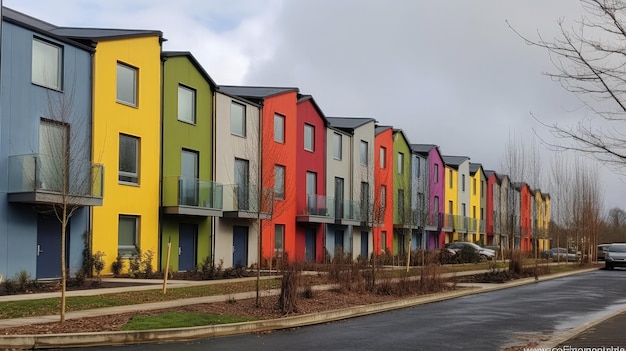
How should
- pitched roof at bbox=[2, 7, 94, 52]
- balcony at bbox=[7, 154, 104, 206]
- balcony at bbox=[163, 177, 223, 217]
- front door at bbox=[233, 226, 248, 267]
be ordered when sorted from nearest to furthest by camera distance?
balcony at bbox=[7, 154, 104, 206] < pitched roof at bbox=[2, 7, 94, 52] < balcony at bbox=[163, 177, 223, 217] < front door at bbox=[233, 226, 248, 267]

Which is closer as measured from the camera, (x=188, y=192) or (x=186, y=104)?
(x=188, y=192)

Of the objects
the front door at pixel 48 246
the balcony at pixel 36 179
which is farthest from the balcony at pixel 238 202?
the balcony at pixel 36 179

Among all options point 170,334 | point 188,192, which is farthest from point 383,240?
point 170,334

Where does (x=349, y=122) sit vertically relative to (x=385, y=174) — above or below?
above

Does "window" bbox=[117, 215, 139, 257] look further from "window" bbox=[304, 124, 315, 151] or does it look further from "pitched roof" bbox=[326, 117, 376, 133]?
"pitched roof" bbox=[326, 117, 376, 133]

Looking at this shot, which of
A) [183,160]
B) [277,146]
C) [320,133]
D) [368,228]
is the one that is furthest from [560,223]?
[183,160]

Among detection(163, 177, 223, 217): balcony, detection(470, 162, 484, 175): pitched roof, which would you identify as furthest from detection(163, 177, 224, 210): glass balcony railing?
detection(470, 162, 484, 175): pitched roof

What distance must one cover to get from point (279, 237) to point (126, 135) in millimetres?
12046

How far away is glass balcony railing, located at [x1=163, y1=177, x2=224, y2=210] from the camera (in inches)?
1101

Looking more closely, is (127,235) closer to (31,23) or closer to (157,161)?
(157,161)

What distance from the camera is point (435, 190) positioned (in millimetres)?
56094

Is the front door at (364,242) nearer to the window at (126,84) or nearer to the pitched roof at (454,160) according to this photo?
the pitched roof at (454,160)

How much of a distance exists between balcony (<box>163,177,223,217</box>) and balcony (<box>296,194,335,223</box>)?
884 centimetres

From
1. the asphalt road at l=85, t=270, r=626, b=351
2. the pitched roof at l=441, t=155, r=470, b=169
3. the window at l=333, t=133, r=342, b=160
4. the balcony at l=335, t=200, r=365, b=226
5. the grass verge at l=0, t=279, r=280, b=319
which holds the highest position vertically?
the pitched roof at l=441, t=155, r=470, b=169
